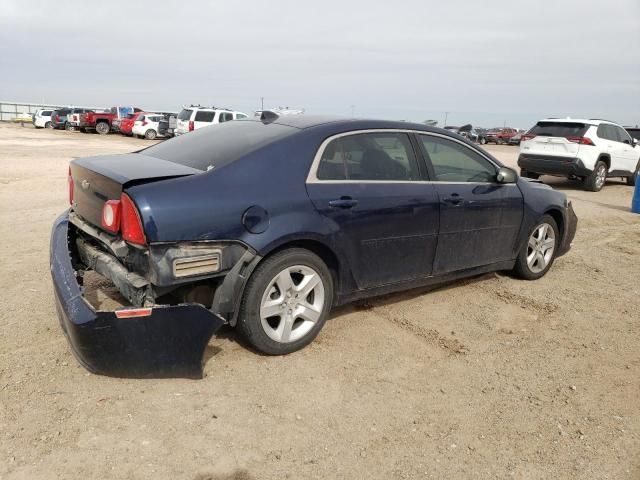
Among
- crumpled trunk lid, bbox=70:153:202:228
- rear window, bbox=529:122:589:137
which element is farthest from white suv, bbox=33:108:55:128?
crumpled trunk lid, bbox=70:153:202:228

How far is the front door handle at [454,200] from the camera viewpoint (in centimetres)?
415

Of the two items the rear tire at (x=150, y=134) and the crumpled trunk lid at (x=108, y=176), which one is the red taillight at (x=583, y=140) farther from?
the rear tire at (x=150, y=134)

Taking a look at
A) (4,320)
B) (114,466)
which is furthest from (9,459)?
(4,320)

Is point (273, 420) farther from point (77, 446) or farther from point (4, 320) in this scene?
point (4, 320)

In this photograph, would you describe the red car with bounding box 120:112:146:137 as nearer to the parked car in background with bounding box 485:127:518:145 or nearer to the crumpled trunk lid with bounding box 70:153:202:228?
the crumpled trunk lid with bounding box 70:153:202:228

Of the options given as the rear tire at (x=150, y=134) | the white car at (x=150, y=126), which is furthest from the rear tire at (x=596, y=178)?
the rear tire at (x=150, y=134)

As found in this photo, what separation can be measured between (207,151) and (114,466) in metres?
2.01

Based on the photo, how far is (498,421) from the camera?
289 centimetres

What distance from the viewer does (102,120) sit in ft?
111

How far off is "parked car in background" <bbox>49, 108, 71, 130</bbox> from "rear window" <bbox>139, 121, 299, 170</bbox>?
37.7 m

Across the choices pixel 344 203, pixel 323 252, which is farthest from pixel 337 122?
pixel 323 252

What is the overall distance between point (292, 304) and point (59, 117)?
129 feet

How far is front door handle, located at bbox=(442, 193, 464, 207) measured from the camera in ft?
13.6

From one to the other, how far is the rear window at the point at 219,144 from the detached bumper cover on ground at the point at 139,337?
0.97m
